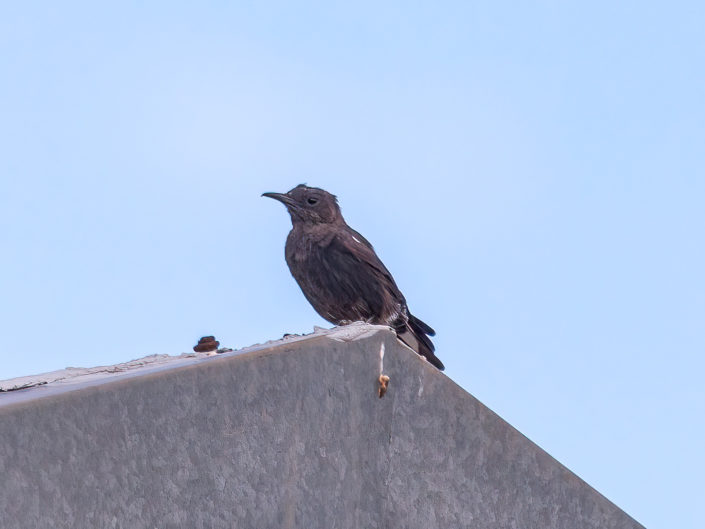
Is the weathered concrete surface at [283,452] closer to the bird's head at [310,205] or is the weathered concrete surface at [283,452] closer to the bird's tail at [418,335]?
the bird's tail at [418,335]

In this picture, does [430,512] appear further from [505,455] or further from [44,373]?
[44,373]

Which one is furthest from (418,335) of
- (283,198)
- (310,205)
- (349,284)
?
(283,198)

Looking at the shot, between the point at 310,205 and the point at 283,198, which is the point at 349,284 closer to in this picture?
the point at 310,205

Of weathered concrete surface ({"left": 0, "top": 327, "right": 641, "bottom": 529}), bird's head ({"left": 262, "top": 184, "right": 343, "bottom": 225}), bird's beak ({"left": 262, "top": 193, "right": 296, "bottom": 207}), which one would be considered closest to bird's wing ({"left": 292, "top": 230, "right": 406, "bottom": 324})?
bird's head ({"left": 262, "top": 184, "right": 343, "bottom": 225})

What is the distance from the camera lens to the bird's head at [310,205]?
8.98 metres

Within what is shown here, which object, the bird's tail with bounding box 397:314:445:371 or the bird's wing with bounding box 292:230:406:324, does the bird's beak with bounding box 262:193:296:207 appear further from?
the bird's tail with bounding box 397:314:445:371

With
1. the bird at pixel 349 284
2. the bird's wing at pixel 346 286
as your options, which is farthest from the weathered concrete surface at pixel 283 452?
the bird's wing at pixel 346 286

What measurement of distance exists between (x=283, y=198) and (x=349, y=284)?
1.08m

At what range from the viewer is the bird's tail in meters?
8.42

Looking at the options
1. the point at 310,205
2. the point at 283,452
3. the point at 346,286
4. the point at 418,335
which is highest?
the point at 310,205

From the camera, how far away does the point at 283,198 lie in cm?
912

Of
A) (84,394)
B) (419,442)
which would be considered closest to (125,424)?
(84,394)

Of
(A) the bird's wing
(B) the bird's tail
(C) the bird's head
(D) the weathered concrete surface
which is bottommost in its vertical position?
(D) the weathered concrete surface

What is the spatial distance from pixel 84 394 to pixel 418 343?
4.94 metres
